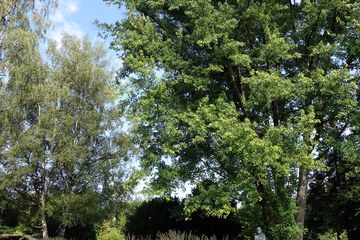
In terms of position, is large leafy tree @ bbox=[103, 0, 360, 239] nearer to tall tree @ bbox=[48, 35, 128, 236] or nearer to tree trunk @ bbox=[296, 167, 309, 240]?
tree trunk @ bbox=[296, 167, 309, 240]

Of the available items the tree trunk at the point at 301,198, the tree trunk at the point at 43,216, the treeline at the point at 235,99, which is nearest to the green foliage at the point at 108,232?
the tree trunk at the point at 43,216

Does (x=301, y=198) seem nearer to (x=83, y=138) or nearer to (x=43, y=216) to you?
(x=83, y=138)

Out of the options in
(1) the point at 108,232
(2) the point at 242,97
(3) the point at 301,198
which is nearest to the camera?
(3) the point at 301,198

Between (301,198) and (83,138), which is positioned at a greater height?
(83,138)

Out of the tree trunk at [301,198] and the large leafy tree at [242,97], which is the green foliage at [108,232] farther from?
the tree trunk at [301,198]

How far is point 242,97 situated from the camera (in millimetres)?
15375

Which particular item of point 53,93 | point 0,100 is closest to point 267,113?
point 0,100

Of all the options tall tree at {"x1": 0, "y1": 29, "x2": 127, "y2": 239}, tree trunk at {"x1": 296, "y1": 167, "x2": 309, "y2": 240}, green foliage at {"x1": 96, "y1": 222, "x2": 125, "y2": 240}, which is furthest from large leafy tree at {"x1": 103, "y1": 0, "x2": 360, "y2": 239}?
green foliage at {"x1": 96, "y1": 222, "x2": 125, "y2": 240}

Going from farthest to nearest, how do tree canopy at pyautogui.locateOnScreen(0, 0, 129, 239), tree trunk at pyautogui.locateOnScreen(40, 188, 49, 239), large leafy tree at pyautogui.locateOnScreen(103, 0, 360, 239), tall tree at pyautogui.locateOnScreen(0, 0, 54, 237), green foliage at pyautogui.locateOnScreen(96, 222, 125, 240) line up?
green foliage at pyautogui.locateOnScreen(96, 222, 125, 240) < tree trunk at pyautogui.locateOnScreen(40, 188, 49, 239) < tree canopy at pyautogui.locateOnScreen(0, 0, 129, 239) < tall tree at pyautogui.locateOnScreen(0, 0, 54, 237) < large leafy tree at pyautogui.locateOnScreen(103, 0, 360, 239)

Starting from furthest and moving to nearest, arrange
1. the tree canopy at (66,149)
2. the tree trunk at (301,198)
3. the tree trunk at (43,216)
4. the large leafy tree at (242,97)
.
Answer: the tree trunk at (43,216)
the tree canopy at (66,149)
the tree trunk at (301,198)
the large leafy tree at (242,97)

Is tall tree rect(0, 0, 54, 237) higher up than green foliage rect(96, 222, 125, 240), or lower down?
higher up

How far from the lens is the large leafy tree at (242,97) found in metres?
12.7

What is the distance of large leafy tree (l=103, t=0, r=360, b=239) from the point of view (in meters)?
12.7

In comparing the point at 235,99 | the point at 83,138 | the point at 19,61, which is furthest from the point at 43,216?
the point at 235,99
